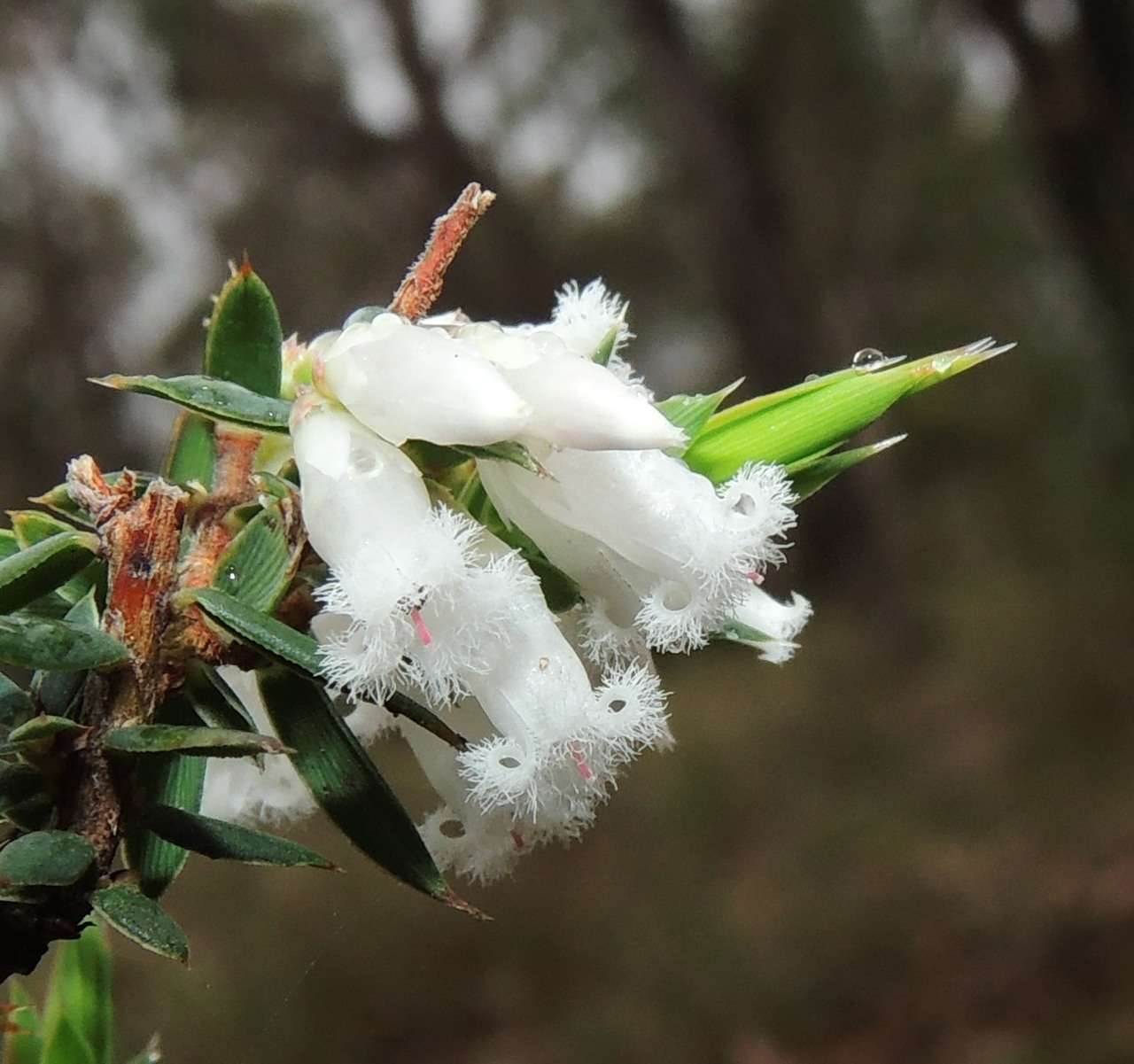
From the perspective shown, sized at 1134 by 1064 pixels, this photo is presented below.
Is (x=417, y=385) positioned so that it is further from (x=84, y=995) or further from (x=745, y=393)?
(x=745, y=393)

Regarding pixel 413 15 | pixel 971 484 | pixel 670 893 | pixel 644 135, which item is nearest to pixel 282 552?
pixel 670 893

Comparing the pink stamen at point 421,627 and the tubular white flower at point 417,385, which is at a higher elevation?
the tubular white flower at point 417,385

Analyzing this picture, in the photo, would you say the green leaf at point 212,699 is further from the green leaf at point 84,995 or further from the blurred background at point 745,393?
the blurred background at point 745,393

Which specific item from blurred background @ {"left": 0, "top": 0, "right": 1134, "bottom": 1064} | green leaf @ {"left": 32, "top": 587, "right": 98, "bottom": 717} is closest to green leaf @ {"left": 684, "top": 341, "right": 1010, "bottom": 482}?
green leaf @ {"left": 32, "top": 587, "right": 98, "bottom": 717}

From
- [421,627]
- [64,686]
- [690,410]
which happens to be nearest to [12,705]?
[64,686]

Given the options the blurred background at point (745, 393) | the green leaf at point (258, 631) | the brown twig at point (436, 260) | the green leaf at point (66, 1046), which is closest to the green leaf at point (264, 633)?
the green leaf at point (258, 631)

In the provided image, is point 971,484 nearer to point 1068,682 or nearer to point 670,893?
point 1068,682
